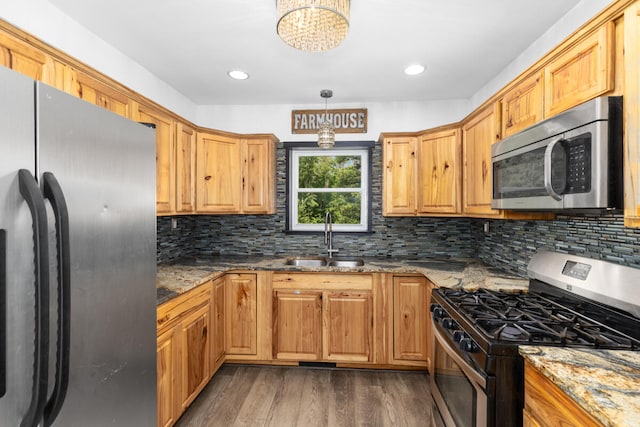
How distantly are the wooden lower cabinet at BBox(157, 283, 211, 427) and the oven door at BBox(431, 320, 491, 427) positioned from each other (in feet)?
5.09

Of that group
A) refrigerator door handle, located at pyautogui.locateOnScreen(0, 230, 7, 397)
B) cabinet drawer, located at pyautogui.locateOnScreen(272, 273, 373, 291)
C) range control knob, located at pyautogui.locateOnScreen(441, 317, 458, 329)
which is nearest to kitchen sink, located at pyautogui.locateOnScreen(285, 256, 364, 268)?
cabinet drawer, located at pyautogui.locateOnScreen(272, 273, 373, 291)

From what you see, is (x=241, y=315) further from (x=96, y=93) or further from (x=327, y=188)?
(x=96, y=93)

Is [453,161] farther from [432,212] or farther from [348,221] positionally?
[348,221]

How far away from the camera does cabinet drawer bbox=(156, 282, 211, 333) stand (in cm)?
177

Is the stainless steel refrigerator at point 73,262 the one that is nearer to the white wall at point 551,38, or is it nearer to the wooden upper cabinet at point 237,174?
the wooden upper cabinet at point 237,174

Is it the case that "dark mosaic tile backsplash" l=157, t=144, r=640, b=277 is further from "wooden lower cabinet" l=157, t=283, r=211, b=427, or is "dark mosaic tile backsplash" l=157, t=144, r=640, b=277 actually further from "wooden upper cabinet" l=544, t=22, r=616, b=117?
"wooden upper cabinet" l=544, t=22, r=616, b=117

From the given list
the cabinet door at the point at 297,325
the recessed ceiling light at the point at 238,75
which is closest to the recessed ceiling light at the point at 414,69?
the recessed ceiling light at the point at 238,75

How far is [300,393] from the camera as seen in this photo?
2402 mm

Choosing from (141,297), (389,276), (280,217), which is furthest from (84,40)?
(389,276)

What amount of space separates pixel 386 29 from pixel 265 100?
1595mm

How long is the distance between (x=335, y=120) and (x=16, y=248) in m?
2.92

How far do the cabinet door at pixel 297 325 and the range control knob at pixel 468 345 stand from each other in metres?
1.47

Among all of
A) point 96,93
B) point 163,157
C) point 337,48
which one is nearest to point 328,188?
point 337,48

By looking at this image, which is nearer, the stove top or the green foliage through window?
the stove top
